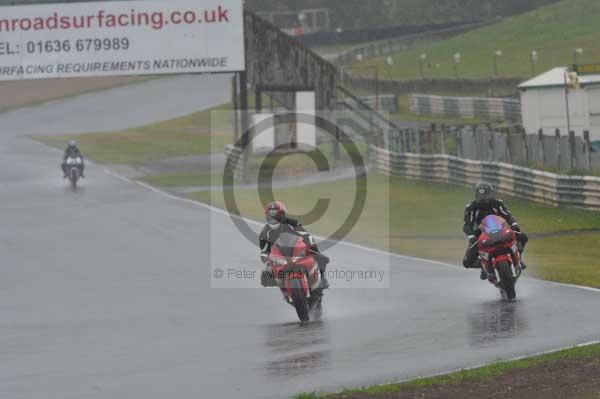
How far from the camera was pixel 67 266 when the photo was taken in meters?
22.2

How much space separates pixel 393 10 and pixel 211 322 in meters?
99.5

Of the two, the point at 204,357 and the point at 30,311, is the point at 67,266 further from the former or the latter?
the point at 204,357

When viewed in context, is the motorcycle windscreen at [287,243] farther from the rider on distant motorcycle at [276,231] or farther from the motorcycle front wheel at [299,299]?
the motorcycle front wheel at [299,299]

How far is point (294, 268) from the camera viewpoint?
1527 cm

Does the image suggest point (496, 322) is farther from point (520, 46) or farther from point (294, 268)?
point (520, 46)

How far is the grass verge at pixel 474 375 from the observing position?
34.9 ft

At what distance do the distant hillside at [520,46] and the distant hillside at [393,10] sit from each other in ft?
68.4

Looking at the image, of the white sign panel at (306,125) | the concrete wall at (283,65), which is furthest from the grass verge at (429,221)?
→ the white sign panel at (306,125)

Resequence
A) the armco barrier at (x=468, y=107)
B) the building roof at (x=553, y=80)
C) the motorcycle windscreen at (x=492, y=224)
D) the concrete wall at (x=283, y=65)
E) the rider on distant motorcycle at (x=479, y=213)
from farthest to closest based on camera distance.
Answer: the armco barrier at (x=468, y=107)
the concrete wall at (x=283, y=65)
the building roof at (x=553, y=80)
the rider on distant motorcycle at (x=479, y=213)
the motorcycle windscreen at (x=492, y=224)

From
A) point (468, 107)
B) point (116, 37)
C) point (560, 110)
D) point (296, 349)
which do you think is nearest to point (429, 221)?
point (560, 110)

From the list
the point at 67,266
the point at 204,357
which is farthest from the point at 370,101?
the point at 204,357

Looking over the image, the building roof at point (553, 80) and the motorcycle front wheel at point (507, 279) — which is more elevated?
the building roof at point (553, 80)

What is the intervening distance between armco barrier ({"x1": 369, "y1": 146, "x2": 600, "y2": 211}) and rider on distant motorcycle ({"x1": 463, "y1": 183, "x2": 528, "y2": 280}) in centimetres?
1055

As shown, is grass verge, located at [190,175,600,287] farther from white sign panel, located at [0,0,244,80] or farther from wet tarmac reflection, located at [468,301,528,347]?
white sign panel, located at [0,0,244,80]
